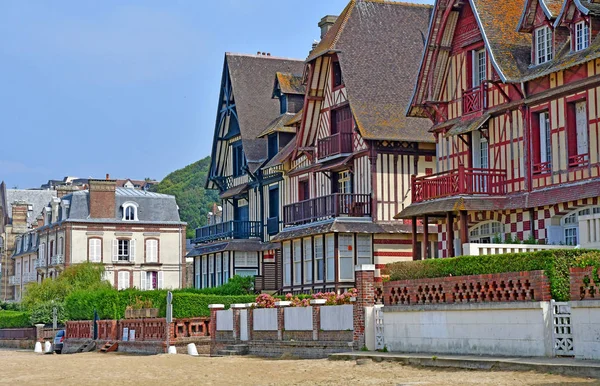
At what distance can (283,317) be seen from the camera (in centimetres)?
3141

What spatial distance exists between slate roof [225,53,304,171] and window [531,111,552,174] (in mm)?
20845

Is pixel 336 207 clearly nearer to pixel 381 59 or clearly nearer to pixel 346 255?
pixel 346 255

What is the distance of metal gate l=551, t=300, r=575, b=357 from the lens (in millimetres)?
20047

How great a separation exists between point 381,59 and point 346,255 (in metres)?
7.76

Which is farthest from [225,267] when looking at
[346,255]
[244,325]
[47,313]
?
[244,325]

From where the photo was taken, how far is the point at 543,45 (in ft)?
97.7

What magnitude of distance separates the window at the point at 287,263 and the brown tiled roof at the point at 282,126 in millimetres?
5748

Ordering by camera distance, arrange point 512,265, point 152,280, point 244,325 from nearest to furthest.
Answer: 1. point 512,265
2. point 244,325
3. point 152,280

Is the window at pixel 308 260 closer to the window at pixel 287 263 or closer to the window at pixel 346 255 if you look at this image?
the window at pixel 287 263

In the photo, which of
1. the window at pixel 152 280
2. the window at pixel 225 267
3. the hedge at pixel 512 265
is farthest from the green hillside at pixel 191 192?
the hedge at pixel 512 265

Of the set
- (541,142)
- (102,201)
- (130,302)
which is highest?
(102,201)

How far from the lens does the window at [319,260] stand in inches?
1614

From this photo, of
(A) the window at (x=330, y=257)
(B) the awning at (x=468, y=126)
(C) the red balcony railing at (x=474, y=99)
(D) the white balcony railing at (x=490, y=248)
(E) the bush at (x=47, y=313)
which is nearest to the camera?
(D) the white balcony railing at (x=490, y=248)

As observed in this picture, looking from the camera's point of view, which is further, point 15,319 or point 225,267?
point 15,319
